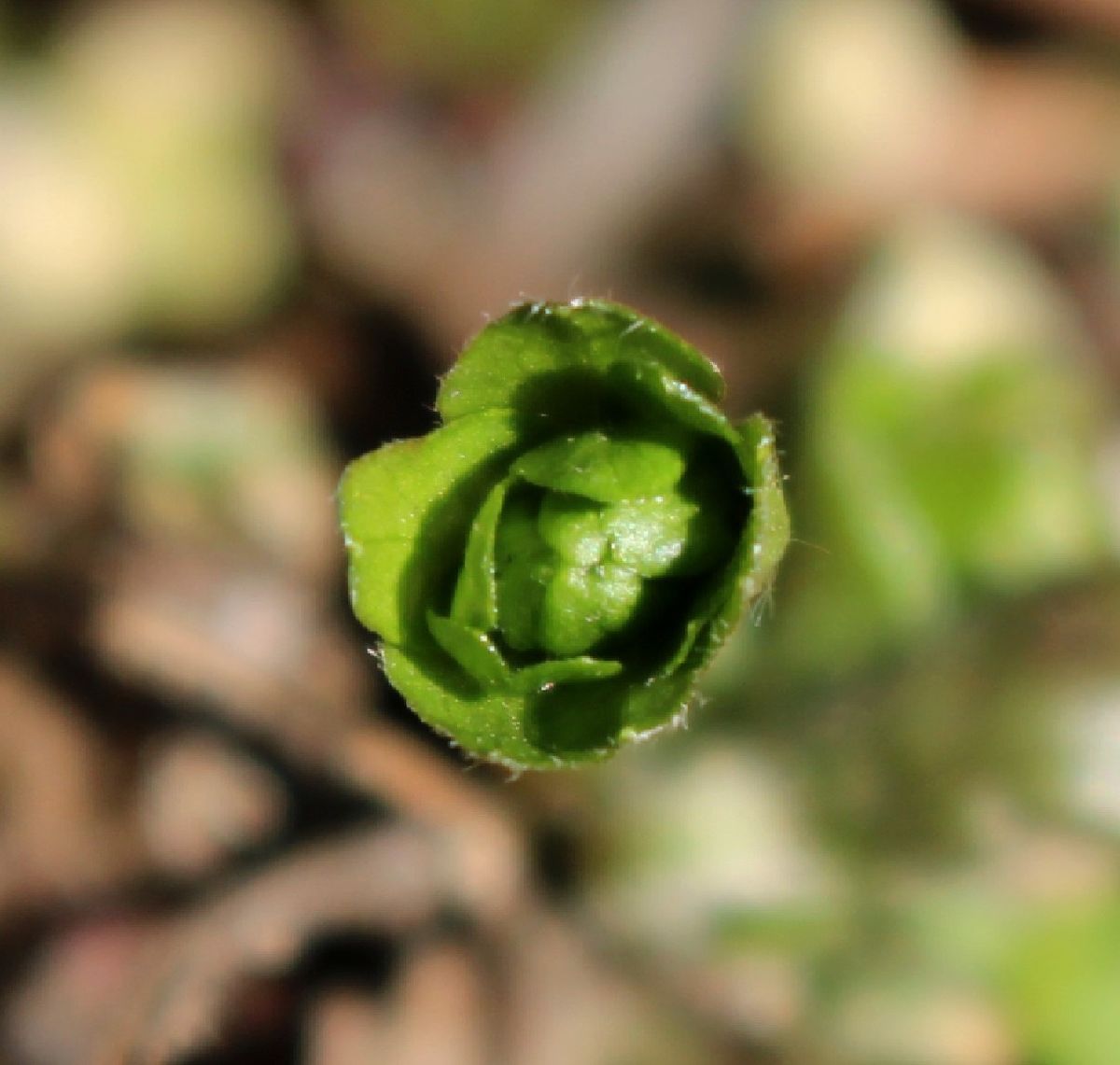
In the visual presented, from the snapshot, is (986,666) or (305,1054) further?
(986,666)

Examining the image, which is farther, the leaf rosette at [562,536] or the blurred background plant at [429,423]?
the blurred background plant at [429,423]

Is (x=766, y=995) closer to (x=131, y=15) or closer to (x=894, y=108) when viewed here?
(x=894, y=108)

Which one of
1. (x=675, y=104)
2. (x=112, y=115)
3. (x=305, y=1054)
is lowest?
(x=305, y=1054)

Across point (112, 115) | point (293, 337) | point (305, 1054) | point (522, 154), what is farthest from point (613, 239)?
point (305, 1054)

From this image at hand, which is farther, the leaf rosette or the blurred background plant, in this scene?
the blurred background plant
